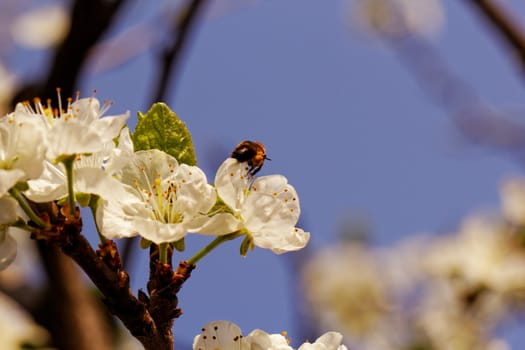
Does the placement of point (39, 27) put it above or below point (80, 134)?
above

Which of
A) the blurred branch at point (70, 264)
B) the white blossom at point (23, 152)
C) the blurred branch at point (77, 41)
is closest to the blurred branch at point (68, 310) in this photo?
the blurred branch at point (70, 264)

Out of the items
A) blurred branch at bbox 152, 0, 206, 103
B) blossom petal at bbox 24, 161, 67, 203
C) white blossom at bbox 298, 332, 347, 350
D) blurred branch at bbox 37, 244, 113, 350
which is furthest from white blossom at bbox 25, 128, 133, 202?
blurred branch at bbox 37, 244, 113, 350

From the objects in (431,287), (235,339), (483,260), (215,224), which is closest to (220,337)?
(235,339)

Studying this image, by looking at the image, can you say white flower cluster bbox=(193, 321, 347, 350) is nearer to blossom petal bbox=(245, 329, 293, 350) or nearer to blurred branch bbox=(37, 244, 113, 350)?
blossom petal bbox=(245, 329, 293, 350)

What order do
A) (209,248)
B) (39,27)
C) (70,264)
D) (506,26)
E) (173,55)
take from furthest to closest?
(39,27) < (70,264) < (506,26) < (173,55) < (209,248)

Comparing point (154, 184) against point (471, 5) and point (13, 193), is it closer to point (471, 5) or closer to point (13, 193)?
point (13, 193)

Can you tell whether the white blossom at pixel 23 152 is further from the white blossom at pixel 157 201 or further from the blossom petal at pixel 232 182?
the blossom petal at pixel 232 182

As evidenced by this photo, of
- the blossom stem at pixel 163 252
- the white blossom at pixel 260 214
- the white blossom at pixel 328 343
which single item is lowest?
the white blossom at pixel 328 343

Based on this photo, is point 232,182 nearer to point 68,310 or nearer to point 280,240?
point 280,240

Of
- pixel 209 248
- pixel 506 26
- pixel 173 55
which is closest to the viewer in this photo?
pixel 209 248
